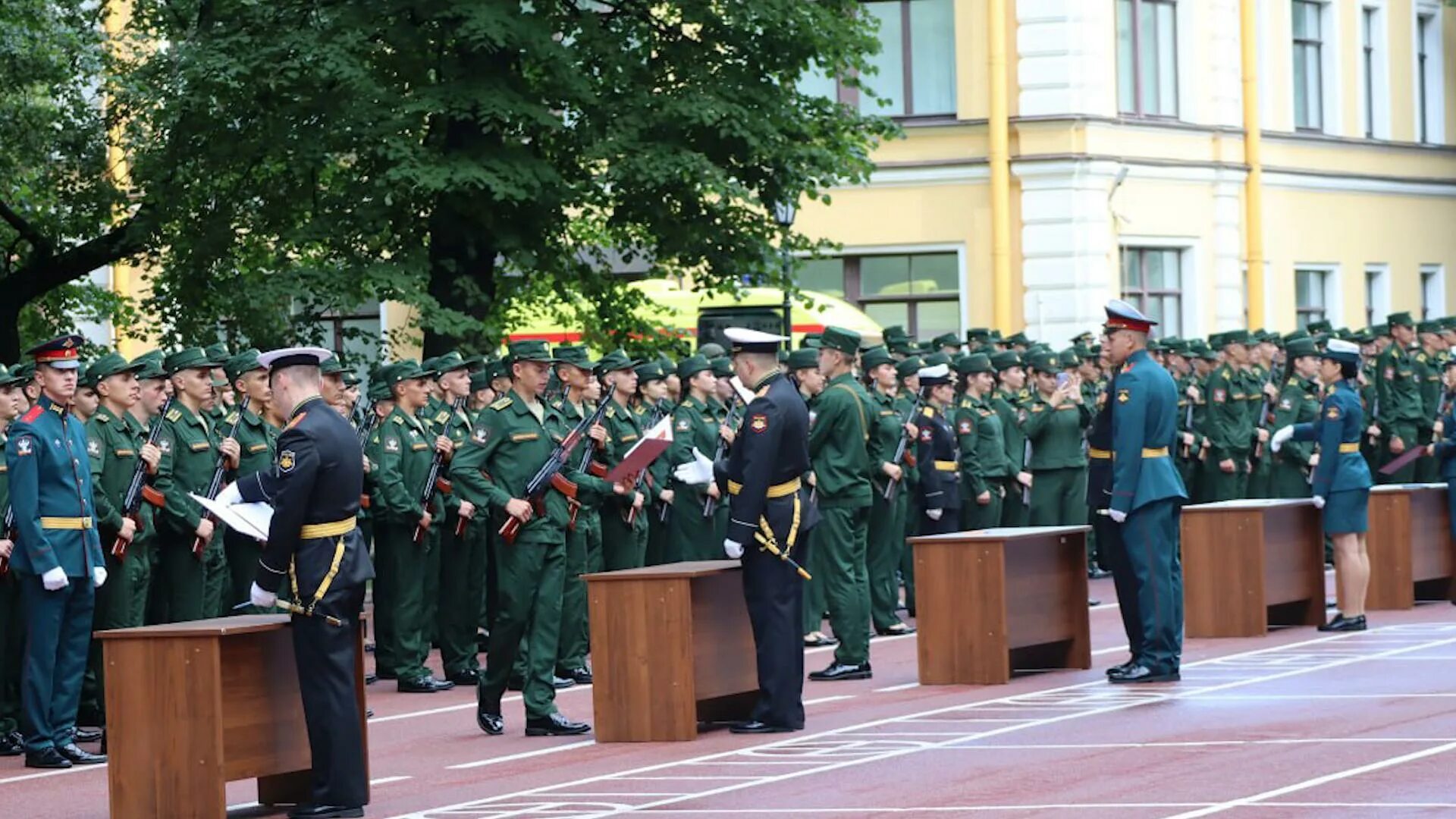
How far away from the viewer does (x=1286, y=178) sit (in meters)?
39.6

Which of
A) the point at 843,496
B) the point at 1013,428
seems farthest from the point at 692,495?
the point at 1013,428

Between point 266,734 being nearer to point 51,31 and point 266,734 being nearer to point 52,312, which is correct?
point 51,31

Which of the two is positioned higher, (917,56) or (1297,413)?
(917,56)

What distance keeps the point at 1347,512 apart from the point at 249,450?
25.8 ft

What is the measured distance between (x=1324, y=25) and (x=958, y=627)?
26.7 meters

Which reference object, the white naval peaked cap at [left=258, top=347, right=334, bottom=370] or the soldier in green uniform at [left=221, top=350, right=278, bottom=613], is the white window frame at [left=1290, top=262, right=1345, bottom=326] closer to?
the soldier in green uniform at [left=221, top=350, right=278, bottom=613]

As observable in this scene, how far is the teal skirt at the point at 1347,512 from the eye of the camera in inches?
766

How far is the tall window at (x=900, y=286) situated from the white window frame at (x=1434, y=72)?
10.3 meters

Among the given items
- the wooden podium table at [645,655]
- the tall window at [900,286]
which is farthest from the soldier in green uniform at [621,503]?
the tall window at [900,286]

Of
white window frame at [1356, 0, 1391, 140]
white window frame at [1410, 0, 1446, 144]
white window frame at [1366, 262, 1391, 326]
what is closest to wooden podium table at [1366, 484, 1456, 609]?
white window frame at [1366, 262, 1391, 326]

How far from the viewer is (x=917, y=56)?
37.3 m

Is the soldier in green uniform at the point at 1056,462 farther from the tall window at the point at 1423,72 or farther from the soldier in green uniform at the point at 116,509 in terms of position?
the tall window at the point at 1423,72

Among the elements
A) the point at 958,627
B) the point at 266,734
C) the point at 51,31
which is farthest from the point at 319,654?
the point at 51,31

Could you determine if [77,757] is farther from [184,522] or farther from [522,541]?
[522,541]
